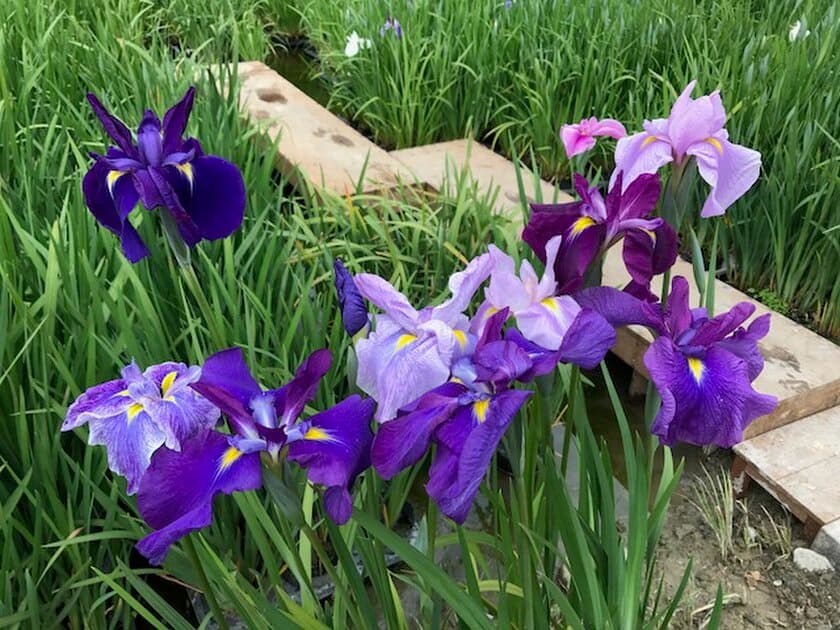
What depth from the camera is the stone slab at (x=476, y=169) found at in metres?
2.72

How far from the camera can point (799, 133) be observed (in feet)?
7.55

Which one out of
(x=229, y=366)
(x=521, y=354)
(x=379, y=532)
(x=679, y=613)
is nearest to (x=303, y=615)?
(x=379, y=532)

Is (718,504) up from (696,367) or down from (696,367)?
down

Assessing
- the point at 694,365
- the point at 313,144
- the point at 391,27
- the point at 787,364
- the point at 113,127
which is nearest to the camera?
the point at 694,365

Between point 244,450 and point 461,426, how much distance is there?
21cm

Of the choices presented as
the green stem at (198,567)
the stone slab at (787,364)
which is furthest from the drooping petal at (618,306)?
the stone slab at (787,364)

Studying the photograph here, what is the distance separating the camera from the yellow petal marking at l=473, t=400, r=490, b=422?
2.36 ft

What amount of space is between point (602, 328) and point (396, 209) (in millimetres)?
1813

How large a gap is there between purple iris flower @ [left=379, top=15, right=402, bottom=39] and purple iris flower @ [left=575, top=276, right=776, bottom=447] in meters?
2.76

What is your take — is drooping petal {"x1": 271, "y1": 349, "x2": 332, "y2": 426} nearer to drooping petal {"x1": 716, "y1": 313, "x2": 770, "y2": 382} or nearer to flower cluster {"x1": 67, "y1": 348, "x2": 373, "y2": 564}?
flower cluster {"x1": 67, "y1": 348, "x2": 373, "y2": 564}

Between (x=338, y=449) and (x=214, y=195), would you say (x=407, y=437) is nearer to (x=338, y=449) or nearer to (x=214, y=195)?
(x=338, y=449)

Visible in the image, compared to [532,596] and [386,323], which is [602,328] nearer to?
[386,323]

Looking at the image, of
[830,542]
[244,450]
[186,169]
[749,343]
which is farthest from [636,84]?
[244,450]

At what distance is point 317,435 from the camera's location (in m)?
0.77
